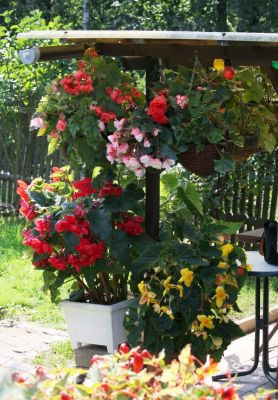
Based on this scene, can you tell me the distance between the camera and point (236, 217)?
8.16 meters

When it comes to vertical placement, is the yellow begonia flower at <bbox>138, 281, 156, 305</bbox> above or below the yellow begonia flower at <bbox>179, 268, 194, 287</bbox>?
below

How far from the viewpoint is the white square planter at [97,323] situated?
180 inches

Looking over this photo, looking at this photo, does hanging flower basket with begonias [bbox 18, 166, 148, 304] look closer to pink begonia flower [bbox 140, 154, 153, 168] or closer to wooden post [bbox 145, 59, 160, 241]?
wooden post [bbox 145, 59, 160, 241]

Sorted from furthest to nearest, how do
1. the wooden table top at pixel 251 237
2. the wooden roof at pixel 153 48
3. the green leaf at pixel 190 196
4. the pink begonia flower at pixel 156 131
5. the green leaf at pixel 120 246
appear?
the wooden table top at pixel 251 237, the green leaf at pixel 190 196, the green leaf at pixel 120 246, the pink begonia flower at pixel 156 131, the wooden roof at pixel 153 48

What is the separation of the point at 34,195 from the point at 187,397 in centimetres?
279

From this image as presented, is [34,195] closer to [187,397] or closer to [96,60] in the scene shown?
[96,60]

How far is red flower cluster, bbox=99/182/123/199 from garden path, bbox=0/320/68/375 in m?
1.34

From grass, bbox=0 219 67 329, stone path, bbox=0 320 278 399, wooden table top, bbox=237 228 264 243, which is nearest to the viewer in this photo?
stone path, bbox=0 320 278 399

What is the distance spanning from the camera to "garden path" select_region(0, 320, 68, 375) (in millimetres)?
5590

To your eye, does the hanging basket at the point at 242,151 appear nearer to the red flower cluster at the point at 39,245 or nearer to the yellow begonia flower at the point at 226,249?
the yellow begonia flower at the point at 226,249

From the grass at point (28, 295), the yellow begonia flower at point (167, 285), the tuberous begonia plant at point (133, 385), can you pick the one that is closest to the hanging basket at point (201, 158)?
the yellow begonia flower at point (167, 285)

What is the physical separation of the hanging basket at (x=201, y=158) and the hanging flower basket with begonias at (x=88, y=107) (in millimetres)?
372

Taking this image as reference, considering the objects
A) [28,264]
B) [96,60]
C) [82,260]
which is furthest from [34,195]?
[28,264]

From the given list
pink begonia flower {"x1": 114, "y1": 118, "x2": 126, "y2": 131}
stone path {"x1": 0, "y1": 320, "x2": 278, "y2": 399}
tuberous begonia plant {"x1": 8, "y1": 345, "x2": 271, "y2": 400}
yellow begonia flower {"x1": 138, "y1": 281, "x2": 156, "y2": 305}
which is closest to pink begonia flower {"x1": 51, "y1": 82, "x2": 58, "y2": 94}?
pink begonia flower {"x1": 114, "y1": 118, "x2": 126, "y2": 131}
